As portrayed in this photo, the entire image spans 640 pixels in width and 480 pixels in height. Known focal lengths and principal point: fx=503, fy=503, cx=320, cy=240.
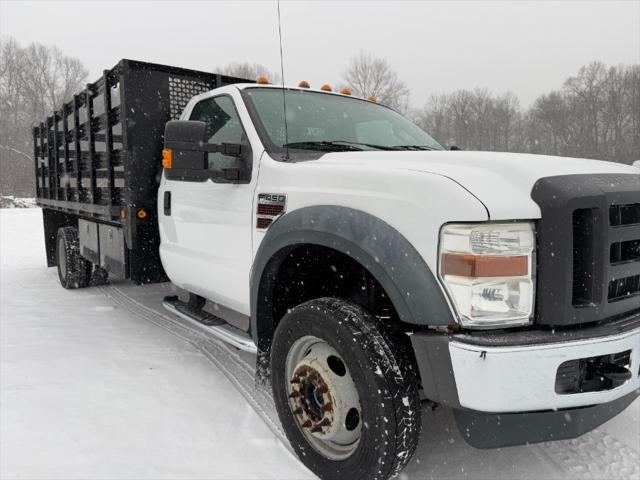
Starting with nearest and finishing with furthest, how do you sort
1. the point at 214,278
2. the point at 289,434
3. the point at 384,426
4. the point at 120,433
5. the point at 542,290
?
1. the point at 542,290
2. the point at 384,426
3. the point at 289,434
4. the point at 120,433
5. the point at 214,278

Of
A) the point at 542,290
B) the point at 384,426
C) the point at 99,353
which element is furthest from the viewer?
the point at 99,353

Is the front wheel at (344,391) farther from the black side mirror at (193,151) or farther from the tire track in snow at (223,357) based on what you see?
the black side mirror at (193,151)

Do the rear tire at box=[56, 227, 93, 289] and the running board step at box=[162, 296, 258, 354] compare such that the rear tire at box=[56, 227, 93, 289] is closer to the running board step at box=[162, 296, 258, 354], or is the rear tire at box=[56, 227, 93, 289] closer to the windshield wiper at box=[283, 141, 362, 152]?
the running board step at box=[162, 296, 258, 354]

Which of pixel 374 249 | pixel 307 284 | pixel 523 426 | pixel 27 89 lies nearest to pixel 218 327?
pixel 307 284

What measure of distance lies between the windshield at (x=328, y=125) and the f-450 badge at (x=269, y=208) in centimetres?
33

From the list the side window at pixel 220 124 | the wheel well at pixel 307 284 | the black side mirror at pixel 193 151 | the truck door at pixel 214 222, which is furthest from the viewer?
the side window at pixel 220 124

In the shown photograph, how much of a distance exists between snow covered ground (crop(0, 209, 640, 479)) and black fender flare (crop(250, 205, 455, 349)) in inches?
38.7

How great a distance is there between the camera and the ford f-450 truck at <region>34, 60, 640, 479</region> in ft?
5.82

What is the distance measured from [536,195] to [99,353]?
3.45 meters

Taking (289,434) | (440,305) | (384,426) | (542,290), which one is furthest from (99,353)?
(542,290)

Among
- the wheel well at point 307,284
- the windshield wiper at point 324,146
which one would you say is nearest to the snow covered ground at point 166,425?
the wheel well at point 307,284

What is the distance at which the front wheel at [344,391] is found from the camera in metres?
1.95

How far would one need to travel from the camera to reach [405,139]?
355 cm

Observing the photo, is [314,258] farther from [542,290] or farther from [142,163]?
[142,163]
